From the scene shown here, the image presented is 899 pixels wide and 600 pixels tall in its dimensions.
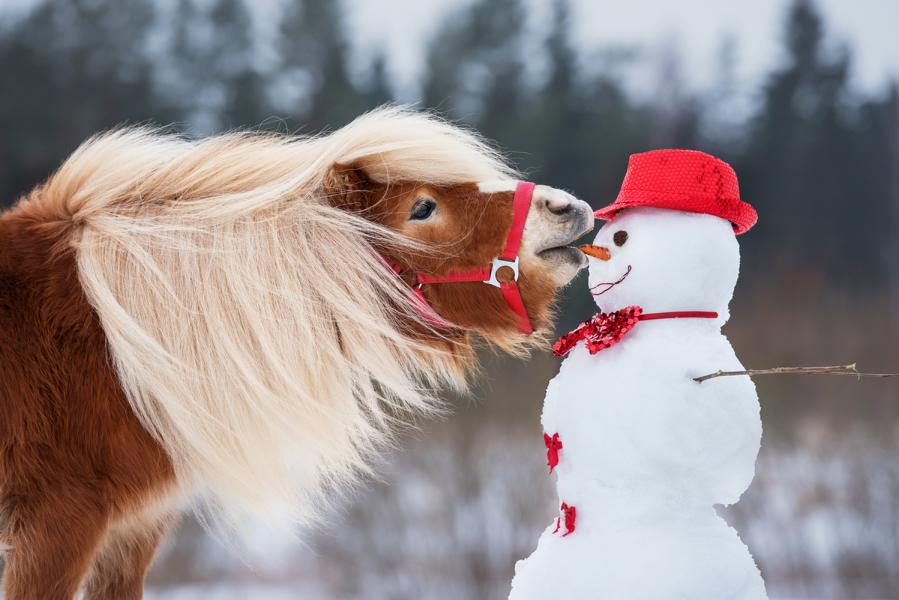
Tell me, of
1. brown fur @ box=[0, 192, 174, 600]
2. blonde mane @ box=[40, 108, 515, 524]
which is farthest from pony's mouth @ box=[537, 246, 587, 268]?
brown fur @ box=[0, 192, 174, 600]

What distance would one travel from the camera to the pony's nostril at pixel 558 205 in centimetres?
244

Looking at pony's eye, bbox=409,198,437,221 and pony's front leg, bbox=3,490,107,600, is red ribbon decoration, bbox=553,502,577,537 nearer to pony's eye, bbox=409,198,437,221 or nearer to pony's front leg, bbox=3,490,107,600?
pony's eye, bbox=409,198,437,221

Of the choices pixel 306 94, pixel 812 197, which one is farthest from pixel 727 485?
pixel 812 197

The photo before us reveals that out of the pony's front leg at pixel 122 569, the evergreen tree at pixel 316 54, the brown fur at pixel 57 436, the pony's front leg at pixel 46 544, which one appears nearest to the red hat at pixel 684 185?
the brown fur at pixel 57 436

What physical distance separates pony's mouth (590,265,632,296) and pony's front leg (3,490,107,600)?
1.27 m

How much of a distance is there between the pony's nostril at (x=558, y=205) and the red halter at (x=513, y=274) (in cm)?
5

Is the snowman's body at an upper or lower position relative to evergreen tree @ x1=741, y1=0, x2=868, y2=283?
upper

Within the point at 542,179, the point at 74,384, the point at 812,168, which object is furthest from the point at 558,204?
the point at 812,168

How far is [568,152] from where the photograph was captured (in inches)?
635

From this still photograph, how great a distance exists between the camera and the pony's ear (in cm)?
253

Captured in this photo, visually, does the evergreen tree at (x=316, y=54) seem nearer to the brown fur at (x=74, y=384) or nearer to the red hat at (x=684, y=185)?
the brown fur at (x=74, y=384)

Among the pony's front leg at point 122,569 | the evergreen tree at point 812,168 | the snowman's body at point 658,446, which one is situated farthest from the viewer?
the evergreen tree at point 812,168

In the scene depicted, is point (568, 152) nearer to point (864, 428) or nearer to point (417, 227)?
point (864, 428)

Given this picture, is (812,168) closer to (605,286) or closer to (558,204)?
(558,204)
